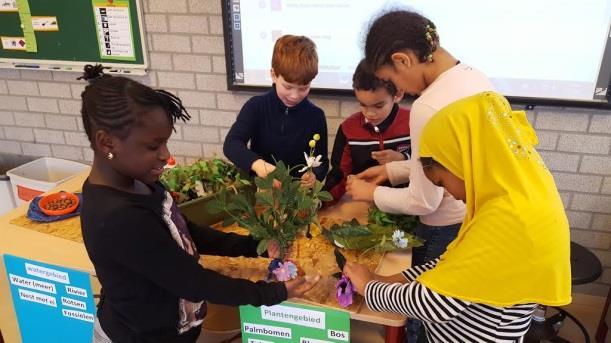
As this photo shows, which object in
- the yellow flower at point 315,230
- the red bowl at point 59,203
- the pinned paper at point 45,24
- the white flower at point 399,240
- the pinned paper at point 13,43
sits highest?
the pinned paper at point 45,24

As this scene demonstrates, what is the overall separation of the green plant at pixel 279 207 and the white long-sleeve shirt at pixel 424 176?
0.23m

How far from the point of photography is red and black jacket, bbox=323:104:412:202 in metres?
2.05

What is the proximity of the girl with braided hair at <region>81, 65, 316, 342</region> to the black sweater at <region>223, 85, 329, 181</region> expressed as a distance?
750 mm

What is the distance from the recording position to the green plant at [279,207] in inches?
60.7

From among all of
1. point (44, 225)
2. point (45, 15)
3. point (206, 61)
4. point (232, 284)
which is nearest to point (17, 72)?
point (45, 15)

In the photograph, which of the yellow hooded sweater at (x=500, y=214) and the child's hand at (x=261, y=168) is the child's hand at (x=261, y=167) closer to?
the child's hand at (x=261, y=168)

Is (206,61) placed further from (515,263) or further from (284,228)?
(515,263)

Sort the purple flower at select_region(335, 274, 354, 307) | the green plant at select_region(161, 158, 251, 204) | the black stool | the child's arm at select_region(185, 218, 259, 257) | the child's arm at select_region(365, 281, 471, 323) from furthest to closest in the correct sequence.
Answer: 1. the black stool
2. the green plant at select_region(161, 158, 251, 204)
3. the child's arm at select_region(185, 218, 259, 257)
4. the purple flower at select_region(335, 274, 354, 307)
5. the child's arm at select_region(365, 281, 471, 323)

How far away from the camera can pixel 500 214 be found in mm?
1087

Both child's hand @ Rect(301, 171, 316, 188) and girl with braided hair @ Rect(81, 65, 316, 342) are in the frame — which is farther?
child's hand @ Rect(301, 171, 316, 188)

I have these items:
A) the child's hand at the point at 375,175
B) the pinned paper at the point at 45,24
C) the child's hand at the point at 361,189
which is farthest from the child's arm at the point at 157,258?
the pinned paper at the point at 45,24

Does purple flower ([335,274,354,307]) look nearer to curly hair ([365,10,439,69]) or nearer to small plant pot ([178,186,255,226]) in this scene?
small plant pot ([178,186,255,226])

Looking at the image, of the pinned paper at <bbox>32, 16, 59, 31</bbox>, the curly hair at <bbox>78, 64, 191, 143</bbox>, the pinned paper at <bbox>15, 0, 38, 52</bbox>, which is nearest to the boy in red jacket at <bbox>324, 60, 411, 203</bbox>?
the curly hair at <bbox>78, 64, 191, 143</bbox>

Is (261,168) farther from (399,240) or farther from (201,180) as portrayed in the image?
(399,240)
